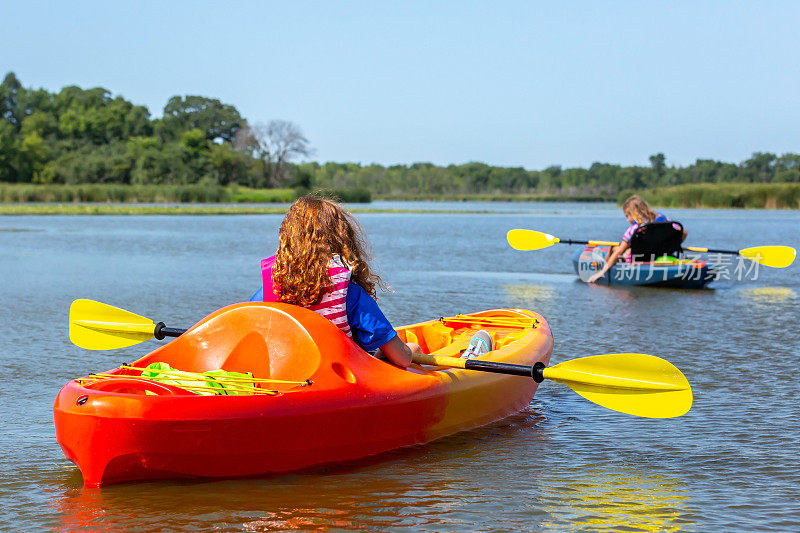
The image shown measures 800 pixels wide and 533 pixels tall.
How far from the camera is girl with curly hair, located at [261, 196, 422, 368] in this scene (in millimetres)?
5023

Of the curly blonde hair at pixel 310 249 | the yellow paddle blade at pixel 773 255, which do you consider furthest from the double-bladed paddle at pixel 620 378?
the yellow paddle blade at pixel 773 255

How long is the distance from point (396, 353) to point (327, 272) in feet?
2.17

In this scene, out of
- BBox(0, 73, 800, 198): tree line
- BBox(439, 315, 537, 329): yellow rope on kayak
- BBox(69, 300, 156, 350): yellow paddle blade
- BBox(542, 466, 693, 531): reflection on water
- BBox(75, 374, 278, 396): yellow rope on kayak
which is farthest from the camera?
BBox(0, 73, 800, 198): tree line

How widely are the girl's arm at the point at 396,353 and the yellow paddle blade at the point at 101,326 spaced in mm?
1906

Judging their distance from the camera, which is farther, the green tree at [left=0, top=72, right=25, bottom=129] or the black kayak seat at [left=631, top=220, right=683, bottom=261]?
the green tree at [left=0, top=72, right=25, bottom=129]

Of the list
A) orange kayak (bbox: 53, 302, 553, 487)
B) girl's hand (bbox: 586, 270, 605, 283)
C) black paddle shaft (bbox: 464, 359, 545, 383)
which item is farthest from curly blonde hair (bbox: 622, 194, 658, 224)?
black paddle shaft (bbox: 464, 359, 545, 383)

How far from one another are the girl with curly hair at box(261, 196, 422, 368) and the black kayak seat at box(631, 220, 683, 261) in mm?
9484

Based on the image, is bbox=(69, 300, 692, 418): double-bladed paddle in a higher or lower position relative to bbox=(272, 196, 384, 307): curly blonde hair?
lower

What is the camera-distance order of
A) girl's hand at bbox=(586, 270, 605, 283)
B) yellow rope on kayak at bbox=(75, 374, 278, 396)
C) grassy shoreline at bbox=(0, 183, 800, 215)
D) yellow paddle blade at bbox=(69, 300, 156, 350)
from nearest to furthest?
1. yellow rope on kayak at bbox=(75, 374, 278, 396)
2. yellow paddle blade at bbox=(69, 300, 156, 350)
3. girl's hand at bbox=(586, 270, 605, 283)
4. grassy shoreline at bbox=(0, 183, 800, 215)

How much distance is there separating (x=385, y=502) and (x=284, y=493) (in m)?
0.51

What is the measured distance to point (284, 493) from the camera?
468cm

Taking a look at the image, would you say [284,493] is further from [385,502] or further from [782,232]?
[782,232]

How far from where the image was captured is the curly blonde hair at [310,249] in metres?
5.01

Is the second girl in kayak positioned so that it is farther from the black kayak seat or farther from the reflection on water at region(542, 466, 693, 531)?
the reflection on water at region(542, 466, 693, 531)
